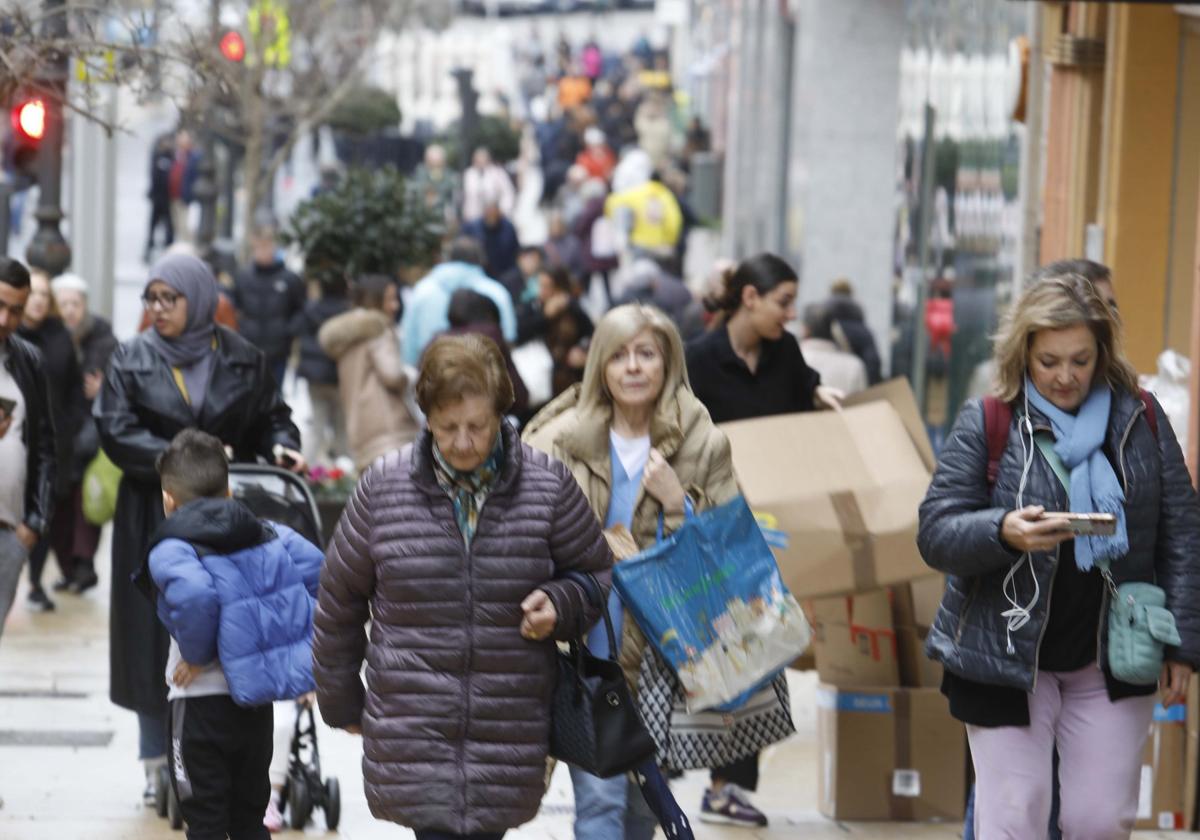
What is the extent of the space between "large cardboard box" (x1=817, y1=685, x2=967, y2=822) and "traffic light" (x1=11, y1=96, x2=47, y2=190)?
4.35m

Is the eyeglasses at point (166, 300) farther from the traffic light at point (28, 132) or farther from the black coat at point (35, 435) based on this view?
the traffic light at point (28, 132)

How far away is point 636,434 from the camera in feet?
21.4

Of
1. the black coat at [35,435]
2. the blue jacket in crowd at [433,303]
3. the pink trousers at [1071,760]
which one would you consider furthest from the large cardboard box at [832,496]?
the blue jacket in crowd at [433,303]

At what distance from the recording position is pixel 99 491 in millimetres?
12117

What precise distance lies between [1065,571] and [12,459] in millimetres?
3785

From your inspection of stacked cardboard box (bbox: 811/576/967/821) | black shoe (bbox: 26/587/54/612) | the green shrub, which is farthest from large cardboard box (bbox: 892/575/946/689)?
the green shrub

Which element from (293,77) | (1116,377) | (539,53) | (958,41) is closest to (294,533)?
(1116,377)

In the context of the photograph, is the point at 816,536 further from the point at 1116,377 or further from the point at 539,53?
the point at 539,53

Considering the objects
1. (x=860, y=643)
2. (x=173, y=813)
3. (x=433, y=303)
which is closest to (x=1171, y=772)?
(x=860, y=643)

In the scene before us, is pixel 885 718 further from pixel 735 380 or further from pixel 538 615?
pixel 538 615

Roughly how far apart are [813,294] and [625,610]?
15008 mm

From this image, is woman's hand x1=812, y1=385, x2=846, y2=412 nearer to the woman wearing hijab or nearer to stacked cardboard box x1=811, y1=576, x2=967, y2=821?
stacked cardboard box x1=811, y1=576, x2=967, y2=821

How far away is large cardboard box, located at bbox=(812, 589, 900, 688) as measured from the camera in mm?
8172

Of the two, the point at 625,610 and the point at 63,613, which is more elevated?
the point at 625,610
